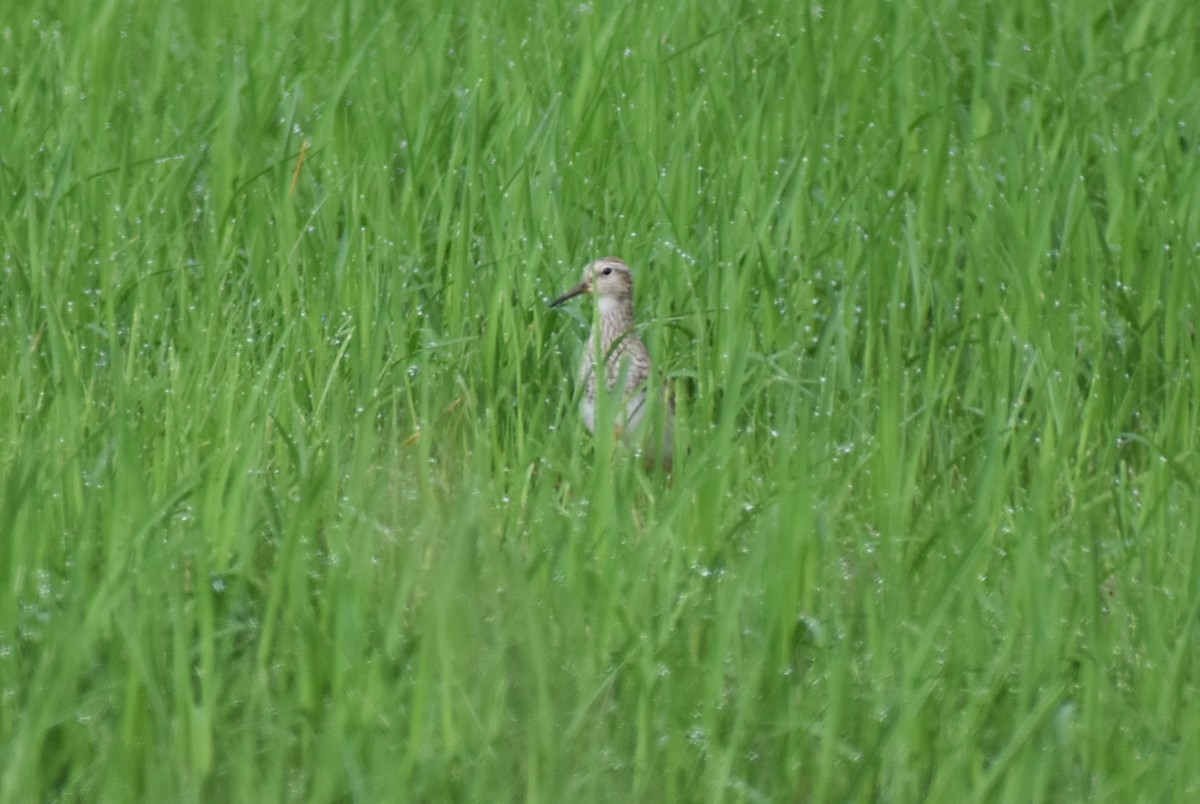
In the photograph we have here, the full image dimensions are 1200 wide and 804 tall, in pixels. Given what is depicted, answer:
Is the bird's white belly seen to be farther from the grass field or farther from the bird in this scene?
the grass field

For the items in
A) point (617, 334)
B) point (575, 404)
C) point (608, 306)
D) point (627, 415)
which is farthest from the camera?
point (617, 334)

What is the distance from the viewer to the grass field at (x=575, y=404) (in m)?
2.80

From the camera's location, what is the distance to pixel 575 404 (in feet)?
13.5

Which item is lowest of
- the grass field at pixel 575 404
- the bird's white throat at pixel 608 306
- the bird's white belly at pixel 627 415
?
the bird's white belly at pixel 627 415

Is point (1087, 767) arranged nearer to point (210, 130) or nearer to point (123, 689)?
point (123, 689)

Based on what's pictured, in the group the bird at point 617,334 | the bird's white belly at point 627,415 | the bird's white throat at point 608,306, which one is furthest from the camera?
the bird's white throat at point 608,306

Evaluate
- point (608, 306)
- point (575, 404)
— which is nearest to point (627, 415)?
point (575, 404)

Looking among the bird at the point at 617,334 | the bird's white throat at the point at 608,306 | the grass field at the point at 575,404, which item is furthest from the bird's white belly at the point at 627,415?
the bird's white throat at the point at 608,306

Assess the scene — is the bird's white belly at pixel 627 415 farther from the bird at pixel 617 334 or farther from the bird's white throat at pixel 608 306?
the bird's white throat at pixel 608 306

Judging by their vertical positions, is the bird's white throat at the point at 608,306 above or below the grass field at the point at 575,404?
below

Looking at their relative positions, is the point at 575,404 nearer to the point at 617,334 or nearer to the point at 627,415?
the point at 627,415

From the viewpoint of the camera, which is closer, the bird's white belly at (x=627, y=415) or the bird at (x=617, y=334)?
the bird's white belly at (x=627, y=415)

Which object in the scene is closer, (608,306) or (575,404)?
(575,404)

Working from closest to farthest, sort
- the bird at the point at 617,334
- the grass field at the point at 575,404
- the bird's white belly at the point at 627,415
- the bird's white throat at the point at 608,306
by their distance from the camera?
1. the grass field at the point at 575,404
2. the bird's white belly at the point at 627,415
3. the bird at the point at 617,334
4. the bird's white throat at the point at 608,306
